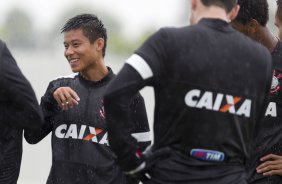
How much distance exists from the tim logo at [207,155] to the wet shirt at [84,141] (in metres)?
1.54

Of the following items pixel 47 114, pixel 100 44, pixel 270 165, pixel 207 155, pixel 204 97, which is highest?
pixel 204 97

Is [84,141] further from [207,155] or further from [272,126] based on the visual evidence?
[207,155]

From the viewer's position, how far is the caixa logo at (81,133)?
6.14 meters

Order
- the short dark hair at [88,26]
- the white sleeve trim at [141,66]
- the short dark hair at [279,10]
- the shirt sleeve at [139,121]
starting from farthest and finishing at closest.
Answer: the short dark hair at [88,26]
the short dark hair at [279,10]
the shirt sleeve at [139,121]
the white sleeve trim at [141,66]

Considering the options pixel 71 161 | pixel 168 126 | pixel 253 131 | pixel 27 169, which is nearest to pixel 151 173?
pixel 168 126

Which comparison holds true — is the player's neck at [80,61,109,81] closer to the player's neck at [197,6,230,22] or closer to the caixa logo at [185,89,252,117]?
the player's neck at [197,6,230,22]

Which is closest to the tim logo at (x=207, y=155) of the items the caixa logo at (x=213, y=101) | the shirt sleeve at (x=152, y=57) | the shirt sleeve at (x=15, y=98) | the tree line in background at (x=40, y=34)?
the caixa logo at (x=213, y=101)

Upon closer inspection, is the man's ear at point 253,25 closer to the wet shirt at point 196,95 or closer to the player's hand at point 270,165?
the player's hand at point 270,165

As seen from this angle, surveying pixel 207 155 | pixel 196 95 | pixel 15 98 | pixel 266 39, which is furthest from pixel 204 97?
pixel 266 39

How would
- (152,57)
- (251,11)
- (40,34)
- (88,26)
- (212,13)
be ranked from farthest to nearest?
(40,34), (88,26), (251,11), (212,13), (152,57)

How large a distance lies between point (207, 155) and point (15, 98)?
1.10 meters

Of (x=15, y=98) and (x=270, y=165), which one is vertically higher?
(x=15, y=98)

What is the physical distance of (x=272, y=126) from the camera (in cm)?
596

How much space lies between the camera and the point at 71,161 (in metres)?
6.12
